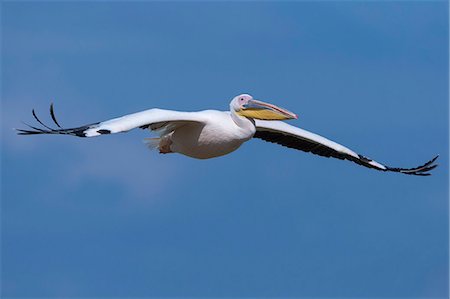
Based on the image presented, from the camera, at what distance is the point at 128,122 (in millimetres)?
14531

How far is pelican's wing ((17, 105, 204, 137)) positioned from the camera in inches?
561

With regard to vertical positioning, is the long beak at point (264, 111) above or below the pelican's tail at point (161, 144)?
above

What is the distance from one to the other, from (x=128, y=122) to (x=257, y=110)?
1950 mm

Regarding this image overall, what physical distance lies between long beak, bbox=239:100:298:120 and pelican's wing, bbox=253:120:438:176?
1.10 meters

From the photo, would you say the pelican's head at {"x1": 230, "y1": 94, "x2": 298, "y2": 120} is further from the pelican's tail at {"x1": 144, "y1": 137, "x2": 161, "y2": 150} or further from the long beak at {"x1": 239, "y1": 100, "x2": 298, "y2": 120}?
the pelican's tail at {"x1": 144, "y1": 137, "x2": 161, "y2": 150}

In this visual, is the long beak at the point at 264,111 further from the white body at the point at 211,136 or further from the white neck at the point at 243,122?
the white body at the point at 211,136

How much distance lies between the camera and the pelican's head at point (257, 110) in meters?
Result: 15.7

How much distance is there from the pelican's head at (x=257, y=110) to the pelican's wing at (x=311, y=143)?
1100 millimetres

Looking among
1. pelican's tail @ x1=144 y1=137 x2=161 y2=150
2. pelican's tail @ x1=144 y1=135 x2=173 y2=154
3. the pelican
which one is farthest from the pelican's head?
pelican's tail @ x1=144 y1=137 x2=161 y2=150

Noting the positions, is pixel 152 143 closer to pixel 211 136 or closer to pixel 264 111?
pixel 211 136

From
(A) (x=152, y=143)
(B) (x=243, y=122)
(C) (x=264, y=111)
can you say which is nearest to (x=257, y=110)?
(C) (x=264, y=111)

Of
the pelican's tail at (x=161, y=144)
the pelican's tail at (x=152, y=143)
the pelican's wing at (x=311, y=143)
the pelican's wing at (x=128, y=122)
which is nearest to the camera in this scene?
the pelican's wing at (x=128, y=122)

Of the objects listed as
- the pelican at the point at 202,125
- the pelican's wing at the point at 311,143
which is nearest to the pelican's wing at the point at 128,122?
the pelican at the point at 202,125

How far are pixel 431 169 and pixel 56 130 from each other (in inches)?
244
